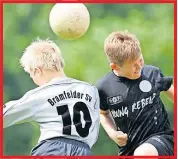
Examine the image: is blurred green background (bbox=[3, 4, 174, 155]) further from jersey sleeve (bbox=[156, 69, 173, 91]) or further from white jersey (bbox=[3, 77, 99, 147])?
white jersey (bbox=[3, 77, 99, 147])

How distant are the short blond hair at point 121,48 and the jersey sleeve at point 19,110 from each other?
0.48 metres

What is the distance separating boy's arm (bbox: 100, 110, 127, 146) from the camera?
3.93m

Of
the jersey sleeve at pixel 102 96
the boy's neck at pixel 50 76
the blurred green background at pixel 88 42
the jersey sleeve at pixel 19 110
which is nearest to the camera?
the jersey sleeve at pixel 19 110

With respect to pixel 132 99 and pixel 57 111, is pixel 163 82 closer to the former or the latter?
pixel 132 99

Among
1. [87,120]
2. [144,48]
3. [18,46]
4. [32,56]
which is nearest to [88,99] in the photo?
[87,120]

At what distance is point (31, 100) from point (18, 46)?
542cm

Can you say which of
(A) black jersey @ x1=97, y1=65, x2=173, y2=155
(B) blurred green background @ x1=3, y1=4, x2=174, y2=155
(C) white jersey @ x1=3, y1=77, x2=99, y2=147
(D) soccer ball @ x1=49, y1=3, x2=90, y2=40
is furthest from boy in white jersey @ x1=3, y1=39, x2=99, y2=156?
(B) blurred green background @ x1=3, y1=4, x2=174, y2=155

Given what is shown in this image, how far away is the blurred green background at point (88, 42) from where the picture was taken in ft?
27.6

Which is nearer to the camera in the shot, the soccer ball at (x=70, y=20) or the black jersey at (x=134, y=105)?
the black jersey at (x=134, y=105)

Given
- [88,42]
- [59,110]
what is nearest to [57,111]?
[59,110]

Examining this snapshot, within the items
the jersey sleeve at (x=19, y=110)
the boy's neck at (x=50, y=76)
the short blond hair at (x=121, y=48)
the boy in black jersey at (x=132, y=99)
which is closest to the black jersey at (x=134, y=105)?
the boy in black jersey at (x=132, y=99)

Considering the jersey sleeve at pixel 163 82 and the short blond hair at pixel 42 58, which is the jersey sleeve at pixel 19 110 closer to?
the short blond hair at pixel 42 58

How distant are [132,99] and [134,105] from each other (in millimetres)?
33

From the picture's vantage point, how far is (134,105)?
3.92 metres
